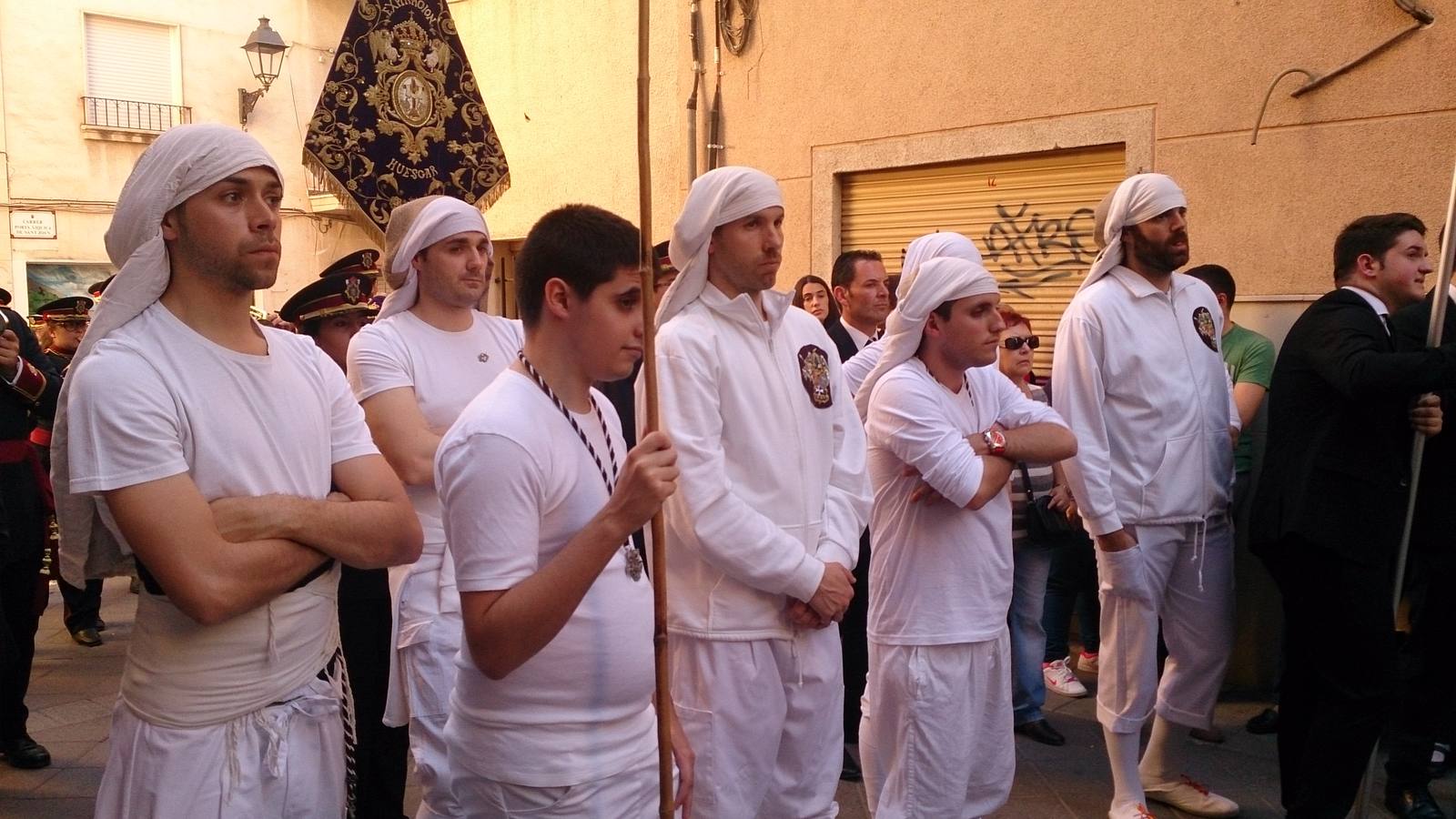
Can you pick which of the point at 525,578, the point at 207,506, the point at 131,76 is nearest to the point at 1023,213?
the point at 525,578

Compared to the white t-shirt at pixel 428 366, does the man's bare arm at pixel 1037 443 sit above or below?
below

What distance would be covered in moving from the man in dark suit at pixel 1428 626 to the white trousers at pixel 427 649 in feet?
12.3

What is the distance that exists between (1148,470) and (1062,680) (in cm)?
252

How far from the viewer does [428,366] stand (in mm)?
3951

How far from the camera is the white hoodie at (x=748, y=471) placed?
10.7 ft

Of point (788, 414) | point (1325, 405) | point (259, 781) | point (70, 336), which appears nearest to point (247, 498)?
point (259, 781)

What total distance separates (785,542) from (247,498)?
140 cm

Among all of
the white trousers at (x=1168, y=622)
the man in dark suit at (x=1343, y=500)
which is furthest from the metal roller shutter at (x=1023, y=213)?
the white trousers at (x=1168, y=622)

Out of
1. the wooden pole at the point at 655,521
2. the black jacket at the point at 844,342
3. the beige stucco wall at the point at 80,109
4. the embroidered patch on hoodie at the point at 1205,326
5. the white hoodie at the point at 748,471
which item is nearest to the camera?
the wooden pole at the point at 655,521

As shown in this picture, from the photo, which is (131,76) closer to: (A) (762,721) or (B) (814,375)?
(B) (814,375)

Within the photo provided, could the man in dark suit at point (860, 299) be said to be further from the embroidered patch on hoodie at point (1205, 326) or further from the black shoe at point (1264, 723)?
the black shoe at point (1264, 723)

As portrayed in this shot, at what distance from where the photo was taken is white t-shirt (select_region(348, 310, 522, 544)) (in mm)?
3809

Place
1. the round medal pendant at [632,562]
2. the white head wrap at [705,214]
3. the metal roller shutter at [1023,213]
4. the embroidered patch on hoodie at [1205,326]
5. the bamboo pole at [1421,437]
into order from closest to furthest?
the round medal pendant at [632,562] < the white head wrap at [705,214] < the bamboo pole at [1421,437] < the embroidered patch on hoodie at [1205,326] < the metal roller shutter at [1023,213]

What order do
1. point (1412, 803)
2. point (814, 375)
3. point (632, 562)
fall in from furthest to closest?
1. point (1412, 803)
2. point (814, 375)
3. point (632, 562)
